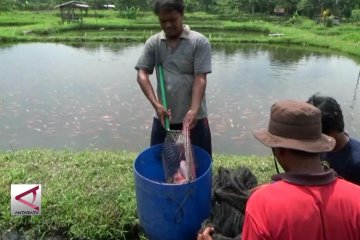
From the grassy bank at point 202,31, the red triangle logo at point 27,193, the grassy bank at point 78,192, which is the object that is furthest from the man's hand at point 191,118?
the grassy bank at point 202,31

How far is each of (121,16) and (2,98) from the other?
1126 inches

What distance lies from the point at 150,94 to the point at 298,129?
65.4 inches

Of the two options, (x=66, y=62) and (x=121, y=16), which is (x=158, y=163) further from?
(x=121, y=16)

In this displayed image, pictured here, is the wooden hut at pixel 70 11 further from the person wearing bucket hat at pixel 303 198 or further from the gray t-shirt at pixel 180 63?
the person wearing bucket hat at pixel 303 198

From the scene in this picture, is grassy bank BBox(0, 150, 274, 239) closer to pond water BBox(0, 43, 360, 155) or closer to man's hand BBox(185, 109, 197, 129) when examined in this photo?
man's hand BBox(185, 109, 197, 129)

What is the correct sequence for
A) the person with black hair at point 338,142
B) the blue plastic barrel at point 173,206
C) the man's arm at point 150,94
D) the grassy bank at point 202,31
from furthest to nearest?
the grassy bank at point 202,31 → the man's arm at point 150,94 → the blue plastic barrel at point 173,206 → the person with black hair at point 338,142

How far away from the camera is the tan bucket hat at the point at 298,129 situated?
1.44m

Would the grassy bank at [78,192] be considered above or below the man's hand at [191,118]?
below

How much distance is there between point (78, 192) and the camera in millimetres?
3309

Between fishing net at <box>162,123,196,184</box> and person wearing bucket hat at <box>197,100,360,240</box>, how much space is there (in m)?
1.16

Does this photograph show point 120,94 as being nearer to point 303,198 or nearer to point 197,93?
point 197,93

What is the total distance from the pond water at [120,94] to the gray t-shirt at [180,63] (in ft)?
13.0

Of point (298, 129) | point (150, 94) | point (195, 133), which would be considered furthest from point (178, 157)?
point (298, 129)

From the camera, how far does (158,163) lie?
2.99m
